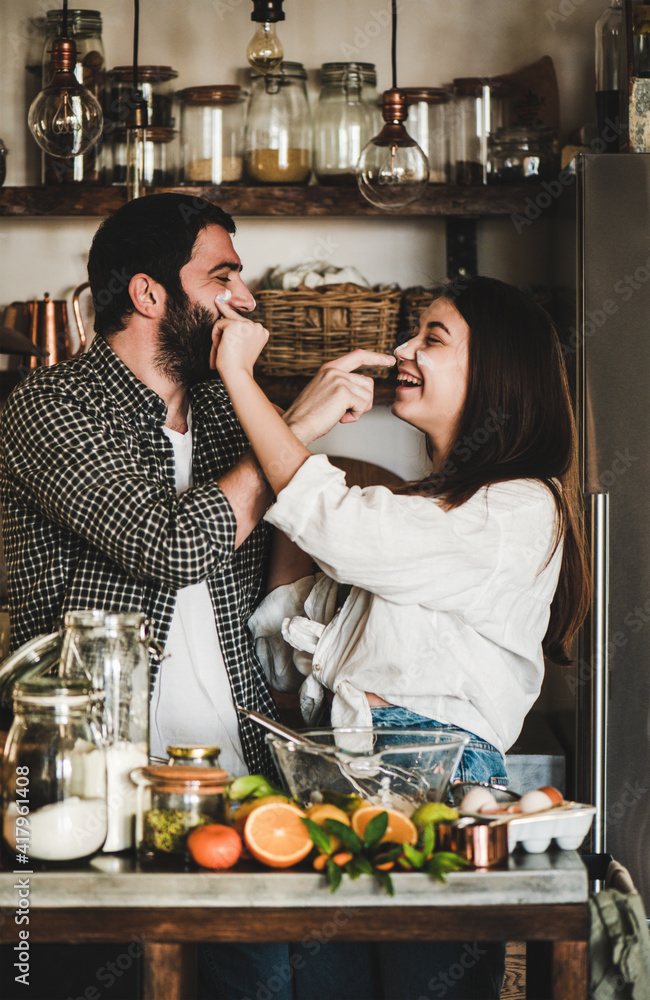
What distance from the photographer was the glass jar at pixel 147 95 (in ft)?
8.78

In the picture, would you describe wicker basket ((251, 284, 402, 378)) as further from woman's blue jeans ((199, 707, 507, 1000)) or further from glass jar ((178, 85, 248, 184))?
woman's blue jeans ((199, 707, 507, 1000))

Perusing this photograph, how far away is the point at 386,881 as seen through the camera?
100cm

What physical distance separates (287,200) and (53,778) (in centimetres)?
193

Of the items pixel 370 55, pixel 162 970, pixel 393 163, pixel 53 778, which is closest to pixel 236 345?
pixel 53 778

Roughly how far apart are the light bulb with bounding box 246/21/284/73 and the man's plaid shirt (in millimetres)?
1079

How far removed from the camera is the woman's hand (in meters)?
1.42

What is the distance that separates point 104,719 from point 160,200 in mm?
959

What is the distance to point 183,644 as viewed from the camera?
1.57m

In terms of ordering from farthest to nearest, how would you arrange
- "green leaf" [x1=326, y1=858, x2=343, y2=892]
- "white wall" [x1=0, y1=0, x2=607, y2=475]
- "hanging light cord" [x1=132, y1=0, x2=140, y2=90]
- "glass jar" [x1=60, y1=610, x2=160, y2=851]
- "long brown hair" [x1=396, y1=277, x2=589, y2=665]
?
"white wall" [x1=0, y1=0, x2=607, y2=475] < "hanging light cord" [x1=132, y1=0, x2=140, y2=90] < "long brown hair" [x1=396, y1=277, x2=589, y2=665] < "glass jar" [x1=60, y1=610, x2=160, y2=851] < "green leaf" [x1=326, y1=858, x2=343, y2=892]

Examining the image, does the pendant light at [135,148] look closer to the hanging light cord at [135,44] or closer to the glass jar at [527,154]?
the hanging light cord at [135,44]

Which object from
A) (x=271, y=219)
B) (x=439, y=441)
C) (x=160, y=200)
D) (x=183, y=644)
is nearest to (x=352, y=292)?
(x=271, y=219)

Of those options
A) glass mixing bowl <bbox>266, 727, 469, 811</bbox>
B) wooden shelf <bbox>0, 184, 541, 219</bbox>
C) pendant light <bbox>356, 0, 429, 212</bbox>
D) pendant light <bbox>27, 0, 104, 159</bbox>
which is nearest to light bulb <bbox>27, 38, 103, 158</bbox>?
Answer: pendant light <bbox>27, 0, 104, 159</bbox>

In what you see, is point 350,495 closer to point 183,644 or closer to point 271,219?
point 183,644

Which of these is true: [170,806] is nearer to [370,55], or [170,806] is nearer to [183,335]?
[183,335]
